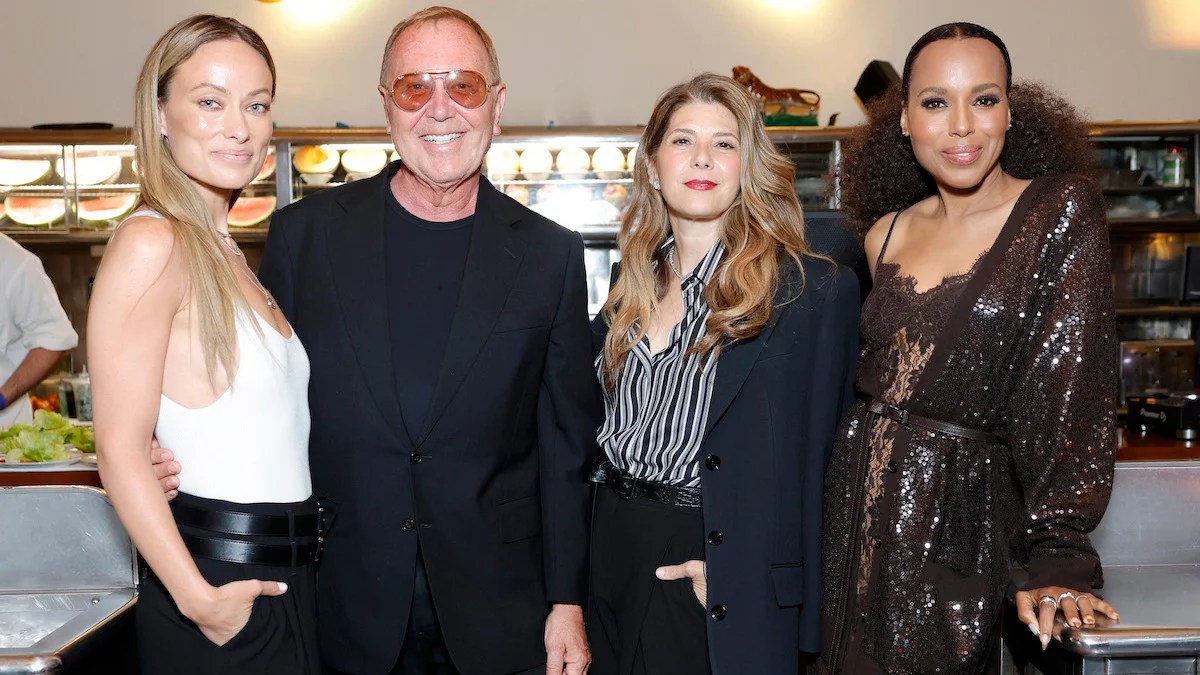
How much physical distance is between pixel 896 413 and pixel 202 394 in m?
1.21

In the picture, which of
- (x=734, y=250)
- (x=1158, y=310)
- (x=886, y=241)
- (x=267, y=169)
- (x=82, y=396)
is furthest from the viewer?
(x=1158, y=310)

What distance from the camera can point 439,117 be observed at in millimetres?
2088

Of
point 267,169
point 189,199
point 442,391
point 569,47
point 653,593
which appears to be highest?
point 569,47

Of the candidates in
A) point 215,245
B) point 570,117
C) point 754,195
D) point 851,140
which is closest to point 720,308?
point 754,195

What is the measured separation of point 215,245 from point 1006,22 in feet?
18.7

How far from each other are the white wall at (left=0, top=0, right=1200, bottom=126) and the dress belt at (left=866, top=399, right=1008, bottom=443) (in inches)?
173

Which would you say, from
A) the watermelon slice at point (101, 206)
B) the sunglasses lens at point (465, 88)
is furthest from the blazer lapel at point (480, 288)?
the watermelon slice at point (101, 206)

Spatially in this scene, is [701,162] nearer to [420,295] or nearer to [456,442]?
[420,295]

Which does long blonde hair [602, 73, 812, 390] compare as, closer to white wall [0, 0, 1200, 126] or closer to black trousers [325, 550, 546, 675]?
black trousers [325, 550, 546, 675]

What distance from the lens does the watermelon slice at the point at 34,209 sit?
5891 millimetres

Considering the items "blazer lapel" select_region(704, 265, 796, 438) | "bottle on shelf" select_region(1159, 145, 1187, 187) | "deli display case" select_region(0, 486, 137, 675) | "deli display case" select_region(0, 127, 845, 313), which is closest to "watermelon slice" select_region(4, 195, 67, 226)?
"deli display case" select_region(0, 127, 845, 313)

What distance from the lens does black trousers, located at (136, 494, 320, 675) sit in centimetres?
167

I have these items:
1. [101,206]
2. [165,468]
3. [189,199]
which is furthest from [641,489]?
[101,206]

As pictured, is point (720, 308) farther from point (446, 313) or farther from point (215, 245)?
point (215, 245)
